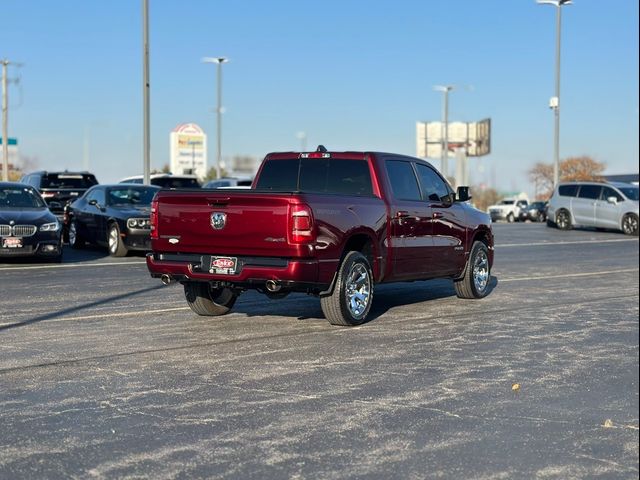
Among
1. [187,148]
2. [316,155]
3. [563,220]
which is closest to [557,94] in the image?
[563,220]

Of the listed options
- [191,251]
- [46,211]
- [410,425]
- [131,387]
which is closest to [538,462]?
[410,425]

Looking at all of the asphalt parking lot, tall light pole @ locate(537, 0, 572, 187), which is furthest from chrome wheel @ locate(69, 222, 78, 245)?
tall light pole @ locate(537, 0, 572, 187)

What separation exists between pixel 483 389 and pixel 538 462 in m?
1.77

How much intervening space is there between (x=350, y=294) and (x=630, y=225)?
23759 millimetres

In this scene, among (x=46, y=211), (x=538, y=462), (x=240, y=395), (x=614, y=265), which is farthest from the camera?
(x=614, y=265)

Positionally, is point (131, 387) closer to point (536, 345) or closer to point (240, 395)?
point (240, 395)

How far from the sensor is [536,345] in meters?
8.62

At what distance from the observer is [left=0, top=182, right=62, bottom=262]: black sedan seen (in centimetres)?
1597

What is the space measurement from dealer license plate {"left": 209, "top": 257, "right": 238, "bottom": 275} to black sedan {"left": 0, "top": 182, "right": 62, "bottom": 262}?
7.86 m

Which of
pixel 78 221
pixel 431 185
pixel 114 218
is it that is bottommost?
Result: pixel 78 221

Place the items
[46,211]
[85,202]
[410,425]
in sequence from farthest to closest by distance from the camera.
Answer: [85,202] < [46,211] < [410,425]

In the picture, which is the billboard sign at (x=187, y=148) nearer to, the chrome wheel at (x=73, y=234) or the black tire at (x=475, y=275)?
the chrome wheel at (x=73, y=234)

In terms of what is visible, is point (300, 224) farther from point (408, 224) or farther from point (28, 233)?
point (28, 233)

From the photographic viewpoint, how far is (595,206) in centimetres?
3253
